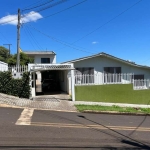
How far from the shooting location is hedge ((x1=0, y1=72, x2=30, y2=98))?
16.7 m

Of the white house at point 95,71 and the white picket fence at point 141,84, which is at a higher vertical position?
the white house at point 95,71

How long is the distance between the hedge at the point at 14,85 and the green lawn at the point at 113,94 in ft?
11.8

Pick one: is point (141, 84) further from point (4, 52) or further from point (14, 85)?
point (4, 52)

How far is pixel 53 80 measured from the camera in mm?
27172

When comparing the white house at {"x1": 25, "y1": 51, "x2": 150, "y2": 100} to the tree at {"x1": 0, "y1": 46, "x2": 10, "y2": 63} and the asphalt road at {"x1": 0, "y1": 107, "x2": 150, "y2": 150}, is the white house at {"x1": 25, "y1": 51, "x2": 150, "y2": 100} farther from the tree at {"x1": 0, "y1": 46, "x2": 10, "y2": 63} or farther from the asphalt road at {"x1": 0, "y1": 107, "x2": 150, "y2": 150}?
the tree at {"x1": 0, "y1": 46, "x2": 10, "y2": 63}

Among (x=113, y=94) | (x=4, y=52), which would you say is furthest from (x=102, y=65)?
(x=4, y=52)

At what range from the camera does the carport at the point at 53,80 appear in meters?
17.2

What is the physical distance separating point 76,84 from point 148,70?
9690 millimetres

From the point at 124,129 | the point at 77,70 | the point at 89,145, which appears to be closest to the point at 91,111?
the point at 124,129

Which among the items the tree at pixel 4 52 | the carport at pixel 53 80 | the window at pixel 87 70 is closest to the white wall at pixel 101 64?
the window at pixel 87 70

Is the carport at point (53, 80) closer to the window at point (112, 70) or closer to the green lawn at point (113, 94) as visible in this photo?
the green lawn at point (113, 94)

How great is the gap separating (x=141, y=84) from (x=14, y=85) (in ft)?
33.2

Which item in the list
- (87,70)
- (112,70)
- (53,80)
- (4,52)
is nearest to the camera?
(87,70)

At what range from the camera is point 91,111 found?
13.1m
